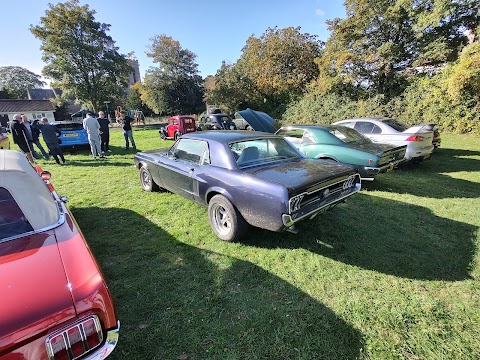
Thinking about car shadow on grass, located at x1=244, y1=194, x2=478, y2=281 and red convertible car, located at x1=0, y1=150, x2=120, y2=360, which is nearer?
red convertible car, located at x1=0, y1=150, x2=120, y2=360

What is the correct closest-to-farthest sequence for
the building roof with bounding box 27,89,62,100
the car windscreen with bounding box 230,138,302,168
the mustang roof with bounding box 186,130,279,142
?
the car windscreen with bounding box 230,138,302,168
the mustang roof with bounding box 186,130,279,142
the building roof with bounding box 27,89,62,100

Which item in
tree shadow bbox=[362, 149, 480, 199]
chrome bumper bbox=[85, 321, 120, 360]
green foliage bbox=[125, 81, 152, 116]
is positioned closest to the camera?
chrome bumper bbox=[85, 321, 120, 360]

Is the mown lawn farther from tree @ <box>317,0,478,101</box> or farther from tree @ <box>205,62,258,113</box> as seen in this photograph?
tree @ <box>205,62,258,113</box>

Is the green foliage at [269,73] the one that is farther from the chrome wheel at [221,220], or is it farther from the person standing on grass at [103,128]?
the chrome wheel at [221,220]

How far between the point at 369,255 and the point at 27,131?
1022 cm

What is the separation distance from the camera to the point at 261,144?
12.8 feet

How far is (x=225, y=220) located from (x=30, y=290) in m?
2.31

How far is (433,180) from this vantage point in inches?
239

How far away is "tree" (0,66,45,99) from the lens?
58.6 m

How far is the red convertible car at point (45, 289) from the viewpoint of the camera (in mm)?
1222

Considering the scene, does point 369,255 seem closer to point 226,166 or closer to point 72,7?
point 226,166

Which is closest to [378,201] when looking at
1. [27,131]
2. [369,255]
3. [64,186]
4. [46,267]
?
[369,255]

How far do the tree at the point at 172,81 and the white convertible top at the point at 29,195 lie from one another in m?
37.4

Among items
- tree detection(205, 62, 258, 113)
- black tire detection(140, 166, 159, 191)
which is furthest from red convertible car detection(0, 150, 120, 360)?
tree detection(205, 62, 258, 113)
